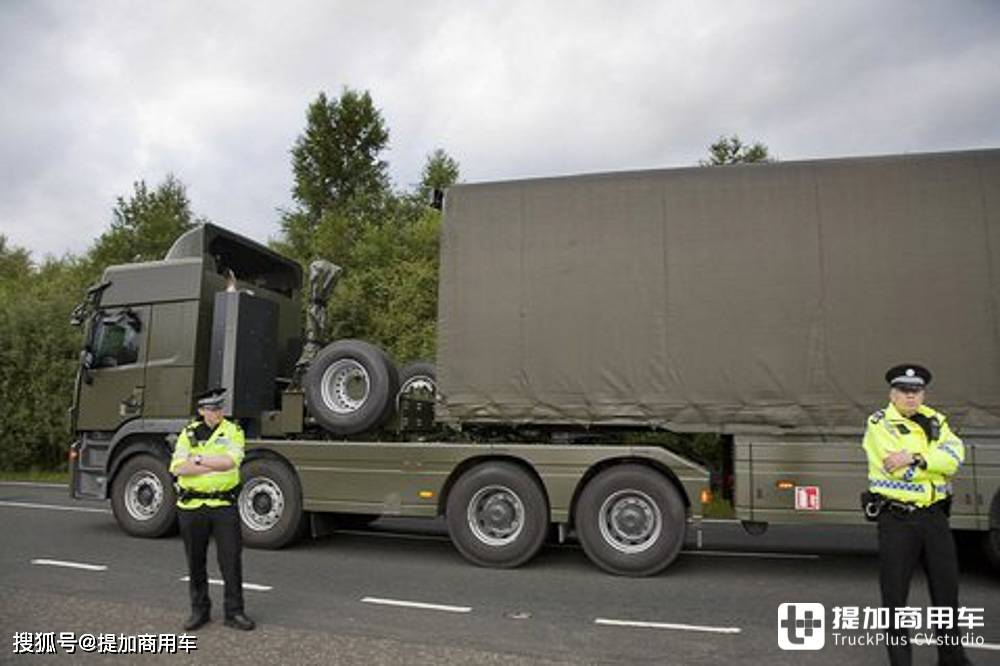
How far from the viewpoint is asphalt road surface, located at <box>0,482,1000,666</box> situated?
4.81 meters

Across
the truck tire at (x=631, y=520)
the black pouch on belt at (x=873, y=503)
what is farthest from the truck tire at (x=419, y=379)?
the black pouch on belt at (x=873, y=503)

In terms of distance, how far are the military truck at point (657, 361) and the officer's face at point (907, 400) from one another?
231cm

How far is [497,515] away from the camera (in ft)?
24.3

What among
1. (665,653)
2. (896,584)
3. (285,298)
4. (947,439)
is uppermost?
(285,298)

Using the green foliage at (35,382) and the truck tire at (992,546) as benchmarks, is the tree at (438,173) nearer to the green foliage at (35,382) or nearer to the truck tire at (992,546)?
the green foliage at (35,382)

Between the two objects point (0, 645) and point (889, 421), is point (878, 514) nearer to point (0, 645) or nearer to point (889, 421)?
point (889, 421)

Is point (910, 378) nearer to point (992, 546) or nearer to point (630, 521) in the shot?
point (630, 521)

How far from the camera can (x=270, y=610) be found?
577 cm

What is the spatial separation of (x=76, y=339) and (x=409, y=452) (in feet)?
46.3

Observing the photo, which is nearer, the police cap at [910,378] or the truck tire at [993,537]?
the police cap at [910,378]

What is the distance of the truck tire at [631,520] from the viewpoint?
688cm

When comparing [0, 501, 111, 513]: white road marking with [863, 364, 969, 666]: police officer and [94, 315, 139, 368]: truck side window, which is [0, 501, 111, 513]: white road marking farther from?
[863, 364, 969, 666]: police officer

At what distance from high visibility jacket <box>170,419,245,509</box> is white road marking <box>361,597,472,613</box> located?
58.8 inches

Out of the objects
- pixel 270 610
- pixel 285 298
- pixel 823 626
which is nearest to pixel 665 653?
pixel 823 626
